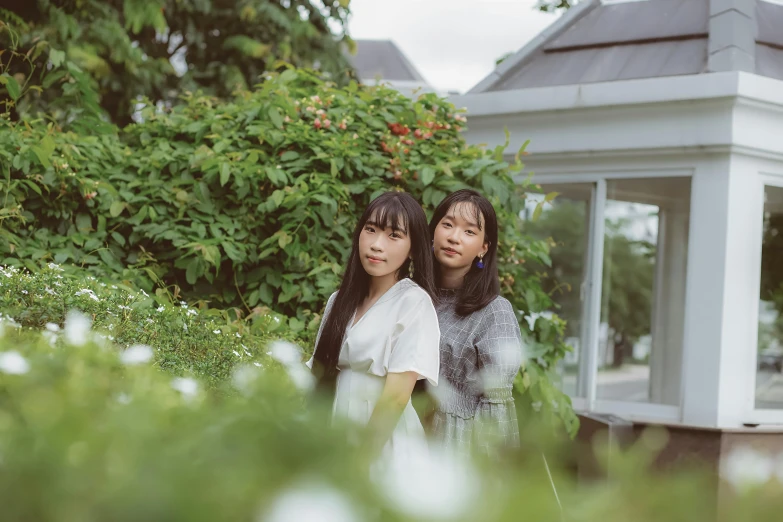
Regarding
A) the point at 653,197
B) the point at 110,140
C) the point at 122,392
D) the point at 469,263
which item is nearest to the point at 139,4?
the point at 110,140

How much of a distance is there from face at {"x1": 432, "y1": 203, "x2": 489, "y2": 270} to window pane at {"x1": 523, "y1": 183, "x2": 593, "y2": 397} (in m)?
3.22

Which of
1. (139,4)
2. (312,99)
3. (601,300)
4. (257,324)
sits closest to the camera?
(257,324)

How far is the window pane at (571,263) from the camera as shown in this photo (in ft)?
21.3

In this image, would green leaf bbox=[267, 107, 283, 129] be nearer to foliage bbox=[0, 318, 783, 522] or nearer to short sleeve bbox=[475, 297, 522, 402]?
short sleeve bbox=[475, 297, 522, 402]

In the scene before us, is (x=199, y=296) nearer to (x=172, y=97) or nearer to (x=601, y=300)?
(x=601, y=300)

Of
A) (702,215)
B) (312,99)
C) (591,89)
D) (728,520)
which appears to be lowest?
(728,520)

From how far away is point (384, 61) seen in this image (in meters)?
39.6

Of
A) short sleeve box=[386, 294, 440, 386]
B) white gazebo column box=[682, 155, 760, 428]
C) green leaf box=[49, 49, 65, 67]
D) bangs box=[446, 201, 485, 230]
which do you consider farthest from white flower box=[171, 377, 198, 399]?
white gazebo column box=[682, 155, 760, 428]

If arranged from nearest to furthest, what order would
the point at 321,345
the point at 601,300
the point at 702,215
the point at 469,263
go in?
the point at 321,345, the point at 469,263, the point at 702,215, the point at 601,300

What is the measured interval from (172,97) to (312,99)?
861 centimetres

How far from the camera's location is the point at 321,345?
2.79 metres

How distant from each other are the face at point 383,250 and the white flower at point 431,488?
1.92 metres

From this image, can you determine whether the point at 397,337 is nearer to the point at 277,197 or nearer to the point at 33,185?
the point at 277,197

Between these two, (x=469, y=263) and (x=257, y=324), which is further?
(x=257, y=324)
